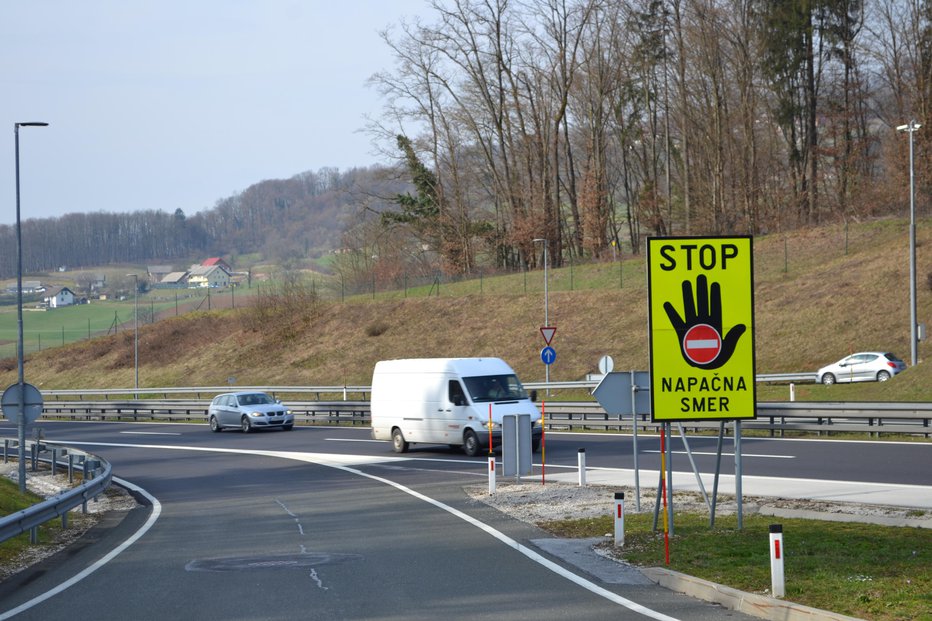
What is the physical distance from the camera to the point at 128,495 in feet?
69.7

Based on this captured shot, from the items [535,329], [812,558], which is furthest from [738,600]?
[535,329]

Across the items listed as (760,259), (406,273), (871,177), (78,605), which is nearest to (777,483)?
(78,605)

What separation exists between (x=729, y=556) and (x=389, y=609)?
3759 mm

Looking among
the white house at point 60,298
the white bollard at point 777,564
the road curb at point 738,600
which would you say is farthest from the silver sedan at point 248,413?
Result: the white house at point 60,298

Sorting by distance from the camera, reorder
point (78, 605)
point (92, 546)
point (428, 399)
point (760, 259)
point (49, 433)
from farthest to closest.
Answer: point (760, 259) → point (49, 433) → point (428, 399) → point (92, 546) → point (78, 605)

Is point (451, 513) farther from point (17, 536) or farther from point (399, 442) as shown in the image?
point (399, 442)

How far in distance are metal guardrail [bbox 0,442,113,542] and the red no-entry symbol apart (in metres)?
7.77

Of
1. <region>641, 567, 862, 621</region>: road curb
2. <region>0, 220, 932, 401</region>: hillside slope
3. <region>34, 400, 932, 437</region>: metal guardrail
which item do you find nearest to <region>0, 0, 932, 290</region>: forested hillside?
<region>0, 220, 932, 401</region>: hillside slope

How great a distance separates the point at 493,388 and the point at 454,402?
1.02 m

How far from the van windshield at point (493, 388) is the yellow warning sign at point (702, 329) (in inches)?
553

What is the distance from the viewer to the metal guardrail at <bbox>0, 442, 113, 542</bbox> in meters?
12.4

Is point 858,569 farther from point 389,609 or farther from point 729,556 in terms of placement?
point 389,609

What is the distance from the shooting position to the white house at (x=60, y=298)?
372ft

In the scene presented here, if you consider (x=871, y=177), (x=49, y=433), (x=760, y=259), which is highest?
(x=871, y=177)
